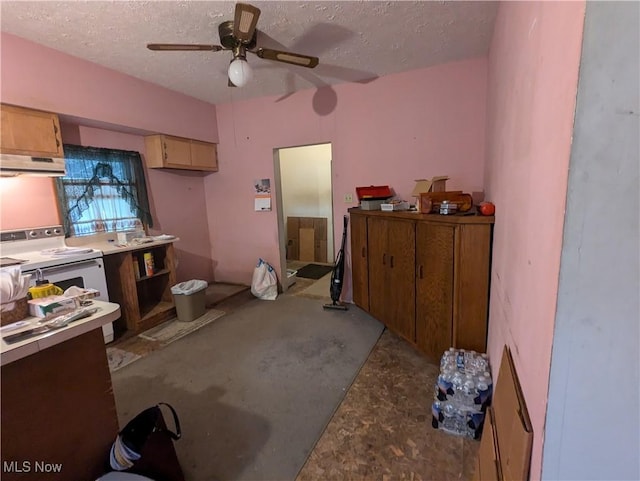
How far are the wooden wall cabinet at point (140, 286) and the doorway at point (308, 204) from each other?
2370 mm

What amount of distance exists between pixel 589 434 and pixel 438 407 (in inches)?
42.8

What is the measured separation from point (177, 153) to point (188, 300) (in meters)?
1.87

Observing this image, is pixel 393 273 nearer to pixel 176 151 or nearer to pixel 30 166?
pixel 176 151

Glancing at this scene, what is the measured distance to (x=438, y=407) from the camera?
166 cm

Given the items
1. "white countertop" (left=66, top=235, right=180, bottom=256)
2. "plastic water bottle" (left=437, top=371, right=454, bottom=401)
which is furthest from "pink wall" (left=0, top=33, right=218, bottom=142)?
"plastic water bottle" (left=437, top=371, right=454, bottom=401)

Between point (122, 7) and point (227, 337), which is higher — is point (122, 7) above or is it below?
above

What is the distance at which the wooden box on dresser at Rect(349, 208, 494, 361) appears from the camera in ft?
6.26

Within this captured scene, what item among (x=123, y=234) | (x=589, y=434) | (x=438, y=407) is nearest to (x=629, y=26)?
(x=589, y=434)

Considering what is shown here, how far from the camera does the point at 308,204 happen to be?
5805 mm

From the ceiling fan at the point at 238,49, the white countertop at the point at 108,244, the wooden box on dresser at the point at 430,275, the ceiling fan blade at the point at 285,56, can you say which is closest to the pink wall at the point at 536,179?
the wooden box on dresser at the point at 430,275

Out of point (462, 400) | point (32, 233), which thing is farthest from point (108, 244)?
point (462, 400)

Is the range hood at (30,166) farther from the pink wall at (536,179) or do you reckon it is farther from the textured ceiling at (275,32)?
the pink wall at (536,179)

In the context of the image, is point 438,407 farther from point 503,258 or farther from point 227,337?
point 227,337

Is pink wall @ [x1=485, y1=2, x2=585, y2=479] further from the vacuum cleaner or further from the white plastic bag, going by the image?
the white plastic bag
